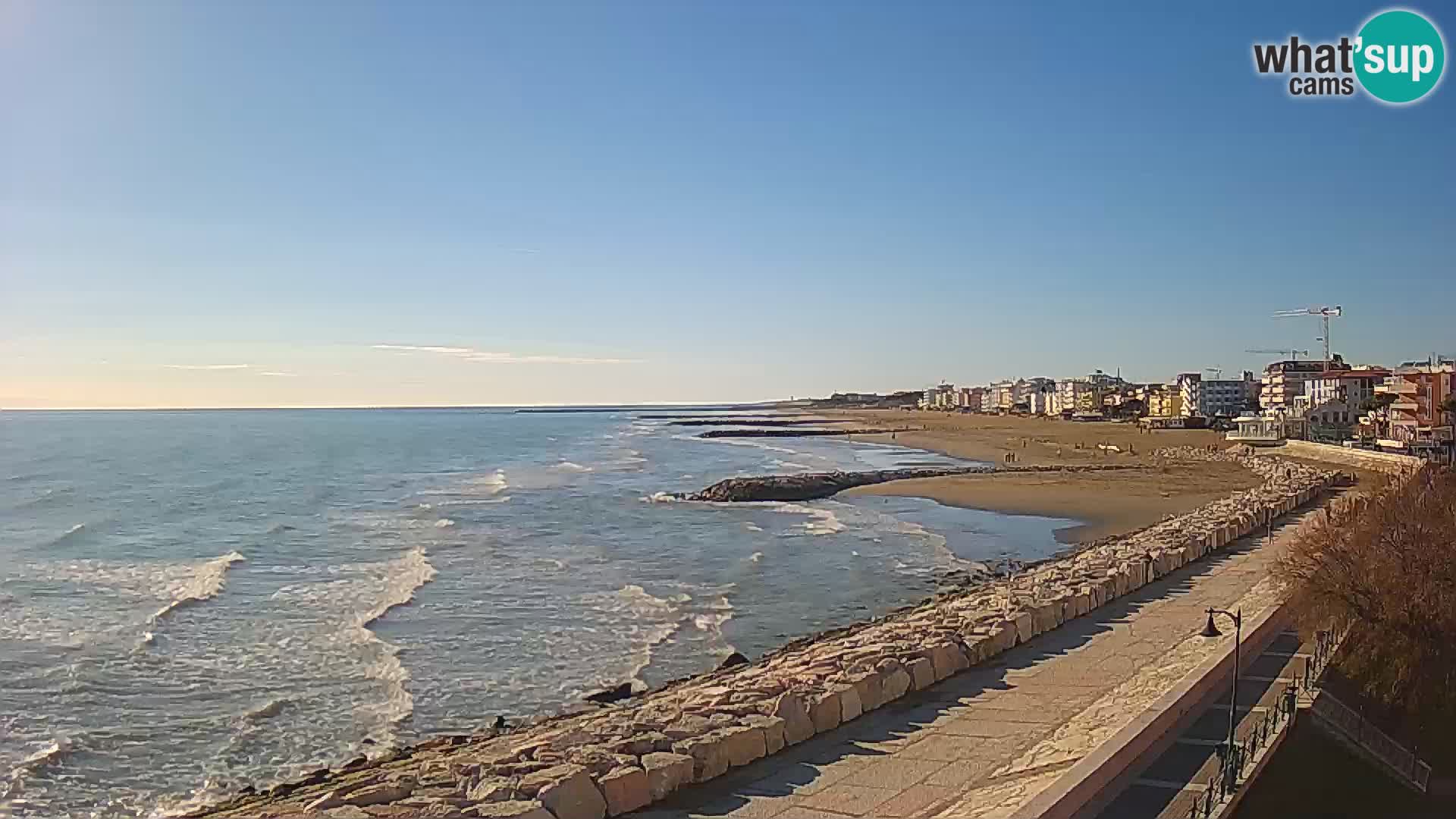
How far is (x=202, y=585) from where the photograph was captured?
2716cm

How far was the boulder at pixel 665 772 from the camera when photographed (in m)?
9.88

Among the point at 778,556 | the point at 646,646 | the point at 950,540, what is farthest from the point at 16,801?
the point at 950,540

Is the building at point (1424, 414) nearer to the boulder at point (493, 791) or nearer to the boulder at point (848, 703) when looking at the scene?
the boulder at point (848, 703)

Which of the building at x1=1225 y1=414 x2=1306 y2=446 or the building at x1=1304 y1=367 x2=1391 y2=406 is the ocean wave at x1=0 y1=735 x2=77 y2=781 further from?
the building at x1=1304 y1=367 x2=1391 y2=406

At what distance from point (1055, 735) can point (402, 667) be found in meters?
10.8

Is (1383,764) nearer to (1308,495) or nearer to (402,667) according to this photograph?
(402,667)

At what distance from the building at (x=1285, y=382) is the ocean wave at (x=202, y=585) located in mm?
83114

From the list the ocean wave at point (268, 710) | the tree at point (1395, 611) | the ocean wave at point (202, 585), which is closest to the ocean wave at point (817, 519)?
the ocean wave at point (202, 585)

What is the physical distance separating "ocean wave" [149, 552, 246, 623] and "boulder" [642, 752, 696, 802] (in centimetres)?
1616

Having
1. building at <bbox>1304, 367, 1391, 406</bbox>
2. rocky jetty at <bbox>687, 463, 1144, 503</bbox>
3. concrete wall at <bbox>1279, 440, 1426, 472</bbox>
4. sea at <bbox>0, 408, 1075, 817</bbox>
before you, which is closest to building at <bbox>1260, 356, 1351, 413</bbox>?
building at <bbox>1304, 367, 1391, 406</bbox>

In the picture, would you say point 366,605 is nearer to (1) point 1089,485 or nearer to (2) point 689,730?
(2) point 689,730

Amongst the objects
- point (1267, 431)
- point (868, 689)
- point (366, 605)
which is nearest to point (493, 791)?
point (868, 689)

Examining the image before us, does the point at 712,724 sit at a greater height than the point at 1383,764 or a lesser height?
greater

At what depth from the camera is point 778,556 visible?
2936 centimetres
